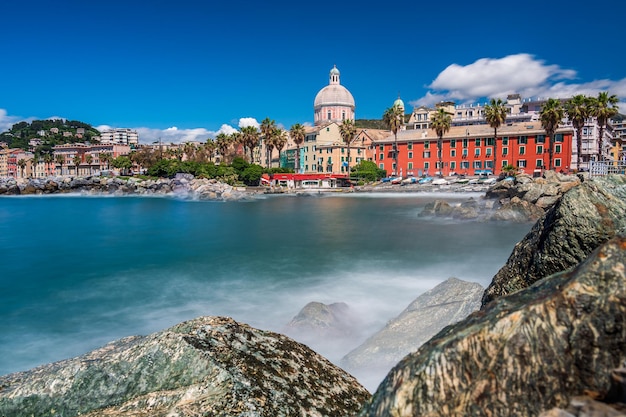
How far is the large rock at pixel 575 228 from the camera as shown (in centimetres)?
566

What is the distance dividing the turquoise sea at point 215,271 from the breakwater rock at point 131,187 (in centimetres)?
4575

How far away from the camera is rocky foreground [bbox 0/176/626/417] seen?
2373mm

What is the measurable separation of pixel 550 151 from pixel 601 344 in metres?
95.2

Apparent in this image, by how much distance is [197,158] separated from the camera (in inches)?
5763

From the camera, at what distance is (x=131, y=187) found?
114875mm

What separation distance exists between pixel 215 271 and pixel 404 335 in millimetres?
17531

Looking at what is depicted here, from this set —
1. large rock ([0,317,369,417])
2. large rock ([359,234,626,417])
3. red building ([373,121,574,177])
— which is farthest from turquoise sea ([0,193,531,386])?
red building ([373,121,574,177])

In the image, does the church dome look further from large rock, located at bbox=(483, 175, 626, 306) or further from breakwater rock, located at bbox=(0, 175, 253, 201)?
large rock, located at bbox=(483, 175, 626, 306)

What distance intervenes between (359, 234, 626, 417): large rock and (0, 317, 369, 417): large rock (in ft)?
4.79

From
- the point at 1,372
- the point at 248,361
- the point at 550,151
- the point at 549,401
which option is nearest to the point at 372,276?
the point at 1,372

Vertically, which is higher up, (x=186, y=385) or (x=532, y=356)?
(x=532, y=356)

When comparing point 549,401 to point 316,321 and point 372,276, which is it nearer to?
point 316,321

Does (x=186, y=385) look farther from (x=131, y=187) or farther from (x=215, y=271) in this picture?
(x=131, y=187)

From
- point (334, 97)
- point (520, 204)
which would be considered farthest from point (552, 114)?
point (334, 97)
